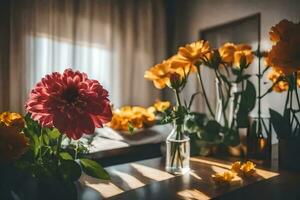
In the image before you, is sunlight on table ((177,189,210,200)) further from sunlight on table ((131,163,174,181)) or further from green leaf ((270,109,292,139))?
green leaf ((270,109,292,139))

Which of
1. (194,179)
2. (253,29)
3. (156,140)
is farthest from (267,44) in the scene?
(194,179)

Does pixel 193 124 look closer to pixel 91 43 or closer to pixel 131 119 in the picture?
pixel 131 119

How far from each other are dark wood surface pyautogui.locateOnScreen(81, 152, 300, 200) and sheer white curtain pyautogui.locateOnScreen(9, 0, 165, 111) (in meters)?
1.50

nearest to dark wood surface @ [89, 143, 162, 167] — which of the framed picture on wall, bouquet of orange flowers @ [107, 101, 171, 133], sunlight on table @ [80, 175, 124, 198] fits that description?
bouquet of orange flowers @ [107, 101, 171, 133]

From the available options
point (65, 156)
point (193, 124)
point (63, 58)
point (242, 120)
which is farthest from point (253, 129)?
point (63, 58)

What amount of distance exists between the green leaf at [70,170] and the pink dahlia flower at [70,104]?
0.28ft

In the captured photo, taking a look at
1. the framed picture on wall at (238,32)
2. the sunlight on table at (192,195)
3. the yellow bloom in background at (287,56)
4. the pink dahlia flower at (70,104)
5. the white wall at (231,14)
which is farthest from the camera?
the framed picture on wall at (238,32)

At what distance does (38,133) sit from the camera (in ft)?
2.26

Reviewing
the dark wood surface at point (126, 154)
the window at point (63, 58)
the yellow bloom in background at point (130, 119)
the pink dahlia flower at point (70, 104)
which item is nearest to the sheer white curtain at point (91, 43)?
the window at point (63, 58)

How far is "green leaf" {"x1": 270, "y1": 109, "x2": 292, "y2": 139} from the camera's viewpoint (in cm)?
96

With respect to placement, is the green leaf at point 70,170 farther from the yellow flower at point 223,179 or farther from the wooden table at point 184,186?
the yellow flower at point 223,179

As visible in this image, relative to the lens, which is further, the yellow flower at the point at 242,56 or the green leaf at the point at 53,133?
the yellow flower at the point at 242,56

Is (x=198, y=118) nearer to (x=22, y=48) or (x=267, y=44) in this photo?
(x=267, y=44)

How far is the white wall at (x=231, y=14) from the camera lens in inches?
76.2
